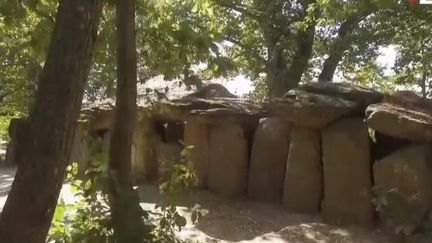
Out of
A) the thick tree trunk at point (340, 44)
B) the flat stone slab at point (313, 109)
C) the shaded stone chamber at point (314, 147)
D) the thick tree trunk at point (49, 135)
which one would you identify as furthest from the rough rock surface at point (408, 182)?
the thick tree trunk at point (49, 135)

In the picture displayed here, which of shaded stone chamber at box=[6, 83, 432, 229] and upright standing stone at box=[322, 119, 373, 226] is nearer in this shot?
shaded stone chamber at box=[6, 83, 432, 229]

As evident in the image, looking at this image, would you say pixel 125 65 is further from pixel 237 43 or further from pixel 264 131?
pixel 237 43

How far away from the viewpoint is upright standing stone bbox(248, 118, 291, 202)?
7250 millimetres

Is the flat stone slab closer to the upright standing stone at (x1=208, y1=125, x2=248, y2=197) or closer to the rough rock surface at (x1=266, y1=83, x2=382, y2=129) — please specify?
the rough rock surface at (x1=266, y1=83, x2=382, y2=129)

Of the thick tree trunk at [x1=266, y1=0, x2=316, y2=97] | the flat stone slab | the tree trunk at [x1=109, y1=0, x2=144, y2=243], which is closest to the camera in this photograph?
the tree trunk at [x1=109, y1=0, x2=144, y2=243]

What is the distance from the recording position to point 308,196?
6863 millimetres

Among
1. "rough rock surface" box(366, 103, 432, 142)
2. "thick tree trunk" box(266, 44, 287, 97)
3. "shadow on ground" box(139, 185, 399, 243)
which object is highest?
"thick tree trunk" box(266, 44, 287, 97)

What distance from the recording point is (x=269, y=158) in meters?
7.35

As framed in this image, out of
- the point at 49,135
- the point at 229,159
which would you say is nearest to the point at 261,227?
the point at 229,159

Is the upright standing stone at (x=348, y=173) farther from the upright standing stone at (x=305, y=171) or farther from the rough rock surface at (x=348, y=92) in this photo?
the rough rock surface at (x=348, y=92)

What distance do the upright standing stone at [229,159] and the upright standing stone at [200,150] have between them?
125 mm

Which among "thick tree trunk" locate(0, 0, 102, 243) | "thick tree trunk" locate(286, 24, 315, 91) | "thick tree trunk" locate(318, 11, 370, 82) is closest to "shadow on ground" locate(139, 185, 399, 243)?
"thick tree trunk" locate(0, 0, 102, 243)

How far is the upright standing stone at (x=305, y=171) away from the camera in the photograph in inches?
268

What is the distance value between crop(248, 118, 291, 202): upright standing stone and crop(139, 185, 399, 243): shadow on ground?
237 mm
